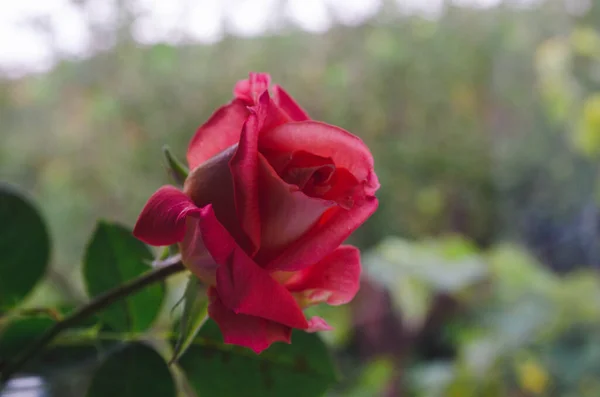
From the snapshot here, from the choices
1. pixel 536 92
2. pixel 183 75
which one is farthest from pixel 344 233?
pixel 536 92

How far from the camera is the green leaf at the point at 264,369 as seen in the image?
229 millimetres

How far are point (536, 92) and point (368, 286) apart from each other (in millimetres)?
513

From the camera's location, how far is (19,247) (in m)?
0.25

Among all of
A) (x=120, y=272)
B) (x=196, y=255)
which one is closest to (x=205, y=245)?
(x=196, y=255)

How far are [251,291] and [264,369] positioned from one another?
0.09 m

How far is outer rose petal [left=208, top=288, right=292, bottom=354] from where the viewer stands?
0.16m

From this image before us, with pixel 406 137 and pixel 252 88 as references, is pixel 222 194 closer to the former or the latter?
pixel 252 88

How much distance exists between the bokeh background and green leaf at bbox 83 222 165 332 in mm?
592

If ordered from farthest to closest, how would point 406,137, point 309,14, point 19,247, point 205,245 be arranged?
1. point 406,137
2. point 309,14
3. point 19,247
4. point 205,245

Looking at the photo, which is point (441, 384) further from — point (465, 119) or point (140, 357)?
point (140, 357)

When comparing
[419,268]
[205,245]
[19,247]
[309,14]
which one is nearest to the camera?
[205,245]

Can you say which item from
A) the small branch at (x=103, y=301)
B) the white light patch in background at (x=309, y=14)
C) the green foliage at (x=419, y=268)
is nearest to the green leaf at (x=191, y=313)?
the small branch at (x=103, y=301)

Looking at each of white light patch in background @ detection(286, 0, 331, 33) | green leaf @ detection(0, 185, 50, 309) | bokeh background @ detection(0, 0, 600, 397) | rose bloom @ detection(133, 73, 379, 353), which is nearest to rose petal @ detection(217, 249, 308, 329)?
rose bloom @ detection(133, 73, 379, 353)

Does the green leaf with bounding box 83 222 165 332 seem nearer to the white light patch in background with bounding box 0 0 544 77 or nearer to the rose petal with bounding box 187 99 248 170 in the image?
the rose petal with bounding box 187 99 248 170
